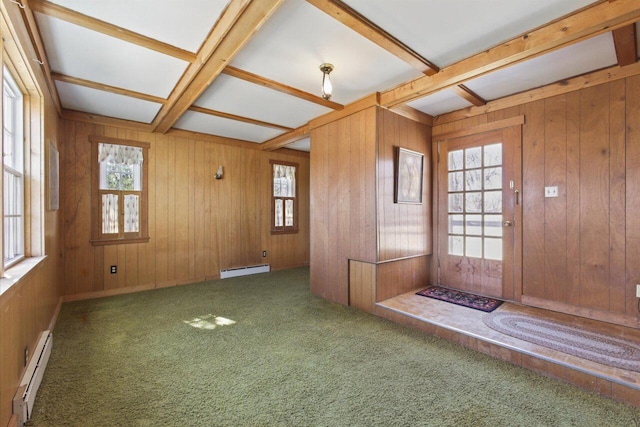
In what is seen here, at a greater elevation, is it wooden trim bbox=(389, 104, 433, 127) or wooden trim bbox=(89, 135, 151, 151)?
wooden trim bbox=(389, 104, 433, 127)

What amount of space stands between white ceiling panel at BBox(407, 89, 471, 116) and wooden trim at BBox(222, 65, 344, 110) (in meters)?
0.95

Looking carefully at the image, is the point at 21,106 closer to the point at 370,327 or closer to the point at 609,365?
the point at 370,327

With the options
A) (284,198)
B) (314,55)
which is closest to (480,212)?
(314,55)

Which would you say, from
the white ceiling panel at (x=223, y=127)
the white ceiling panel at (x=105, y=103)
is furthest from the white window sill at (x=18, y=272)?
the white ceiling panel at (x=223, y=127)

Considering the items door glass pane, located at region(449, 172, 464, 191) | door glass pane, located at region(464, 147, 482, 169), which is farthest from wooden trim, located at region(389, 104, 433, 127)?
door glass pane, located at region(449, 172, 464, 191)

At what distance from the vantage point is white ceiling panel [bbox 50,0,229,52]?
6.03 feet

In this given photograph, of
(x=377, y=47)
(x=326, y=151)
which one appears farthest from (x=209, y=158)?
(x=377, y=47)

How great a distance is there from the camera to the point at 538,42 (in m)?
2.08

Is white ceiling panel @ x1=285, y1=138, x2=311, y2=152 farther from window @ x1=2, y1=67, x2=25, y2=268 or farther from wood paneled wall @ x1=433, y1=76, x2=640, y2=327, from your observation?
window @ x1=2, y1=67, x2=25, y2=268

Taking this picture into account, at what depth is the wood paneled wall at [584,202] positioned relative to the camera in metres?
2.57

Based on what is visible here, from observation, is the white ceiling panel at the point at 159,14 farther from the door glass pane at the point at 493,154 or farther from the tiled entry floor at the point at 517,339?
the door glass pane at the point at 493,154

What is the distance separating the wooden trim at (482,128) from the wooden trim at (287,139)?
73.3 inches

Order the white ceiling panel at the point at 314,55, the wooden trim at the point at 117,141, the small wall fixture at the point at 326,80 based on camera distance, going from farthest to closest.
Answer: the wooden trim at the point at 117,141, the small wall fixture at the point at 326,80, the white ceiling panel at the point at 314,55

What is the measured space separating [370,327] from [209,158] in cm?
370
